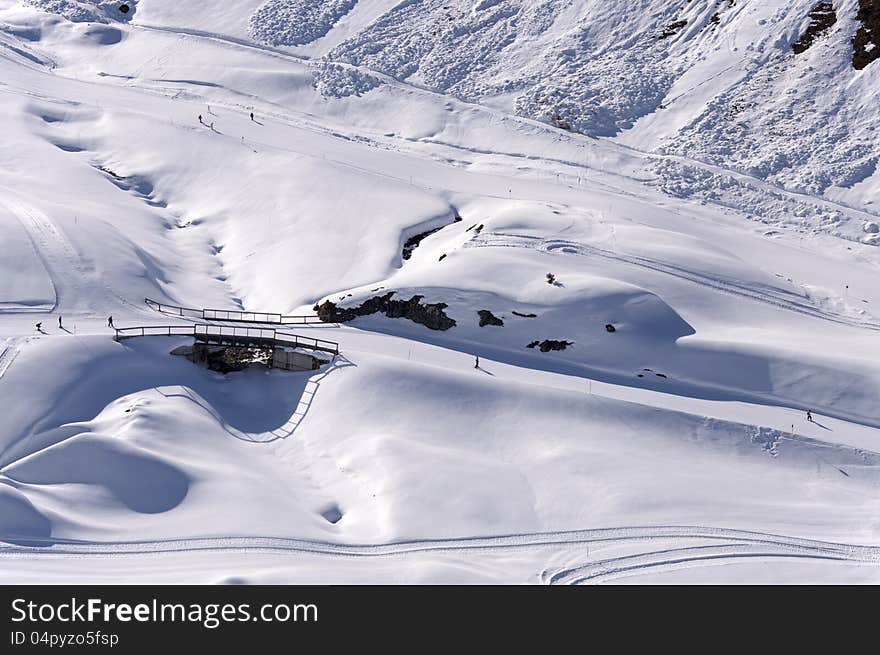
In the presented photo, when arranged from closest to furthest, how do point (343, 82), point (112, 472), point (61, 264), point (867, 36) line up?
point (112, 472)
point (61, 264)
point (867, 36)
point (343, 82)

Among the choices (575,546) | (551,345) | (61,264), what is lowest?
(575,546)

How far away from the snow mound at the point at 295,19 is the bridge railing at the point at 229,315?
113 ft

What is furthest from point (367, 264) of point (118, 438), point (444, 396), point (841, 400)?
point (841, 400)

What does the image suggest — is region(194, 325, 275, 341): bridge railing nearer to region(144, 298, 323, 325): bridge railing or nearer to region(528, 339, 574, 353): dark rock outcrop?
region(144, 298, 323, 325): bridge railing

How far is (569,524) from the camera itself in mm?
32375

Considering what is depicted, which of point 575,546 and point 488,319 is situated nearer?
point 575,546

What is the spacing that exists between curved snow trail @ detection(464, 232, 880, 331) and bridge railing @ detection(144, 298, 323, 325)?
7.91 meters

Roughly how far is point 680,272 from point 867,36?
84.5ft

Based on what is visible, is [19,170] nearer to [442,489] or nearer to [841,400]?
[442,489]

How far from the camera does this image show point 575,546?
31.4 metres

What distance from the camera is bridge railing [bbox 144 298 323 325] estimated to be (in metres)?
42.9

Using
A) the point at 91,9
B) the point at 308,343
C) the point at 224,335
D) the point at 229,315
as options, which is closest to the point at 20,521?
the point at 224,335

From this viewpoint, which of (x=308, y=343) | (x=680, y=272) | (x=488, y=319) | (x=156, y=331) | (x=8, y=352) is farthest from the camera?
(x=680, y=272)

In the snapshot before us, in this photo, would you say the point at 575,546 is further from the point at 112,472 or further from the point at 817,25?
the point at 817,25
